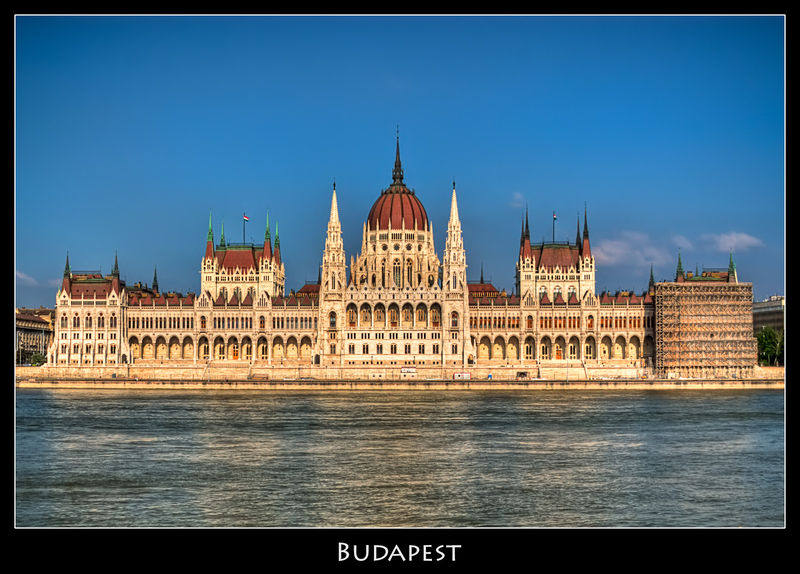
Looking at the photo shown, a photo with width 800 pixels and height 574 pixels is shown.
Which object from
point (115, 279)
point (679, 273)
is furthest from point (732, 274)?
point (115, 279)

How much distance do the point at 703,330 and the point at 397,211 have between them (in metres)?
40.4

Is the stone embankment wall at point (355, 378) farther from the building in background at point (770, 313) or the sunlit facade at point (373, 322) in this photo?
the building in background at point (770, 313)

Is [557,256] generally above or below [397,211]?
below

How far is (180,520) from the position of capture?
34.4 meters

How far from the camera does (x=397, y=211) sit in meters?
140

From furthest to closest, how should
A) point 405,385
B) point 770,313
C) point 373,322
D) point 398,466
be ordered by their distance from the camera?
point 770,313
point 373,322
point 405,385
point 398,466

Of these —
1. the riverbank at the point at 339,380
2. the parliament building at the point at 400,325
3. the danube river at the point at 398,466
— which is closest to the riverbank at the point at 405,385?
the riverbank at the point at 339,380

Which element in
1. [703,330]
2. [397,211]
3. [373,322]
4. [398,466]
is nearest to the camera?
[398,466]

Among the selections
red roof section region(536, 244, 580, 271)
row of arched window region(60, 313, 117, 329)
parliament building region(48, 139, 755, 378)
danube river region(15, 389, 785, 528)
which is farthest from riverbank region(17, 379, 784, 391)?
danube river region(15, 389, 785, 528)

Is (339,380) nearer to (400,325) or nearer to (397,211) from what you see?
(400,325)

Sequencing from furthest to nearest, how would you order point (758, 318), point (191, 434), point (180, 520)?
point (758, 318)
point (191, 434)
point (180, 520)
